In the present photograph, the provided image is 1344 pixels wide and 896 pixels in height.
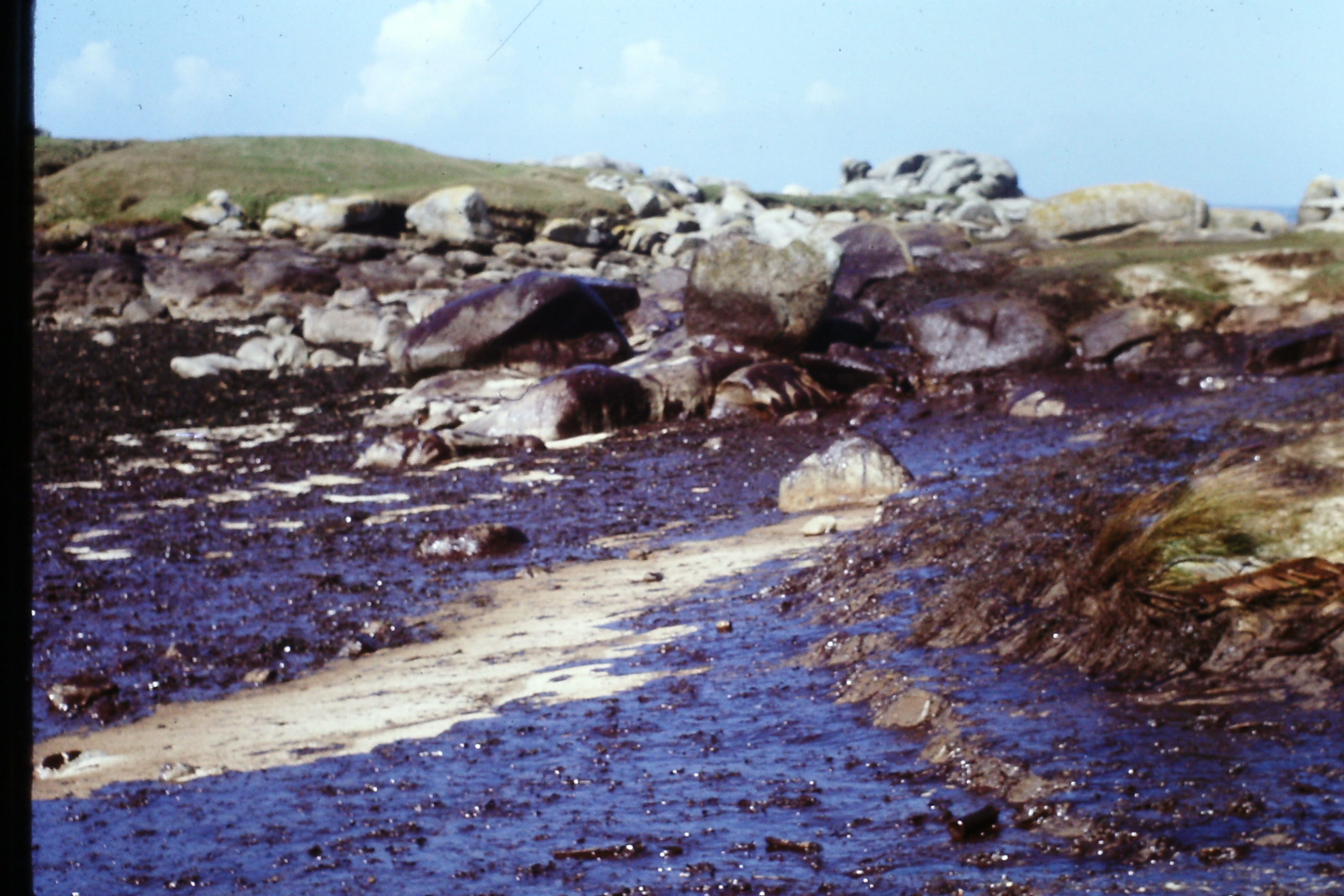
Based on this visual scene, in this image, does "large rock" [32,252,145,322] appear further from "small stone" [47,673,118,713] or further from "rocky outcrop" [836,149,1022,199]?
"rocky outcrop" [836,149,1022,199]

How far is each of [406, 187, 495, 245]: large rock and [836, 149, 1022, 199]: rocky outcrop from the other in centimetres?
2907

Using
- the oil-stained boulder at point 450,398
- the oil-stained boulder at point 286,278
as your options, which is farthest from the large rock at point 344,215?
the oil-stained boulder at point 450,398

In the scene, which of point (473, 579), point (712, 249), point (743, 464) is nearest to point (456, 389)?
point (712, 249)

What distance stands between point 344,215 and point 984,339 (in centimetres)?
2440

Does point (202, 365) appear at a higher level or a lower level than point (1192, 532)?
higher

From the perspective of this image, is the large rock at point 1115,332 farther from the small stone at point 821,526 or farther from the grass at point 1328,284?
the small stone at point 821,526

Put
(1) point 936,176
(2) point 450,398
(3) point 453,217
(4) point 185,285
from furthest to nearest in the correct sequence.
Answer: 1. (1) point 936,176
2. (3) point 453,217
3. (4) point 185,285
4. (2) point 450,398

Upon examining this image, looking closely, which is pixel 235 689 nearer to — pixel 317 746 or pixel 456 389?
pixel 317 746

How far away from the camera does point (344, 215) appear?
3481 centimetres

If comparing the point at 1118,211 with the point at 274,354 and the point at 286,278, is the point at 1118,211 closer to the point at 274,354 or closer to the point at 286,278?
the point at 274,354

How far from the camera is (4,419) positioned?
2.34 metres

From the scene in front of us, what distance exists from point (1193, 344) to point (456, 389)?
26.6 feet

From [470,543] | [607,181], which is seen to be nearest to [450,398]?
[470,543]

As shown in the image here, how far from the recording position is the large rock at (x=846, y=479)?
8.47m
